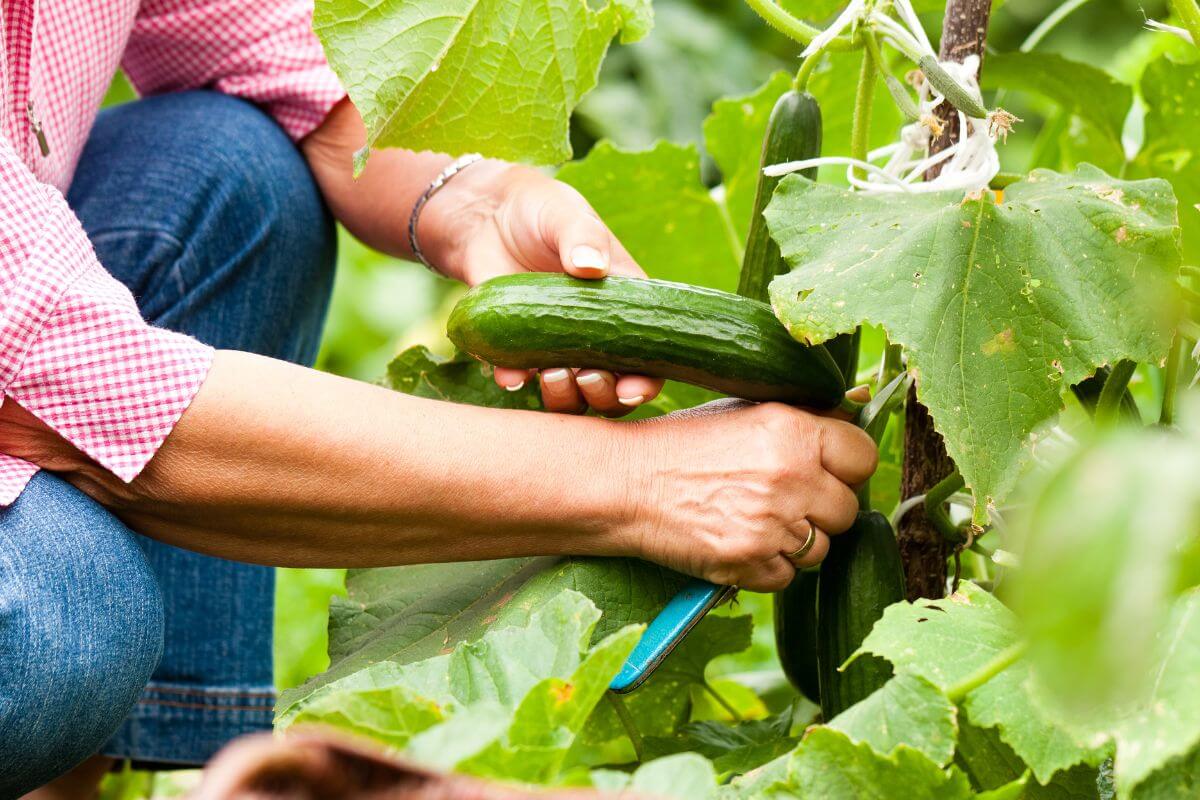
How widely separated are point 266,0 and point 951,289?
97 centimetres

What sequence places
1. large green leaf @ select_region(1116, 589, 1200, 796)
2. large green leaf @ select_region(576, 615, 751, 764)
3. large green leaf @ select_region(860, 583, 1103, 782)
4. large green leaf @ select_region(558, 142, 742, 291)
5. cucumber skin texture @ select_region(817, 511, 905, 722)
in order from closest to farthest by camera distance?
large green leaf @ select_region(1116, 589, 1200, 796)
large green leaf @ select_region(860, 583, 1103, 782)
cucumber skin texture @ select_region(817, 511, 905, 722)
large green leaf @ select_region(576, 615, 751, 764)
large green leaf @ select_region(558, 142, 742, 291)

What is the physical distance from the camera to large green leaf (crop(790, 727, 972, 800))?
0.70m

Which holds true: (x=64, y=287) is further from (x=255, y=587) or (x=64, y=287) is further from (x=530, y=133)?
(x=255, y=587)

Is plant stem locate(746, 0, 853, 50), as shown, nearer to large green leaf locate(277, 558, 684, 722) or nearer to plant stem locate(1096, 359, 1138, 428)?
plant stem locate(1096, 359, 1138, 428)

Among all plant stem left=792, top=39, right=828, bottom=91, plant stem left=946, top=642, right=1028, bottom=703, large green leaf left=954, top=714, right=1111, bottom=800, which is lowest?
large green leaf left=954, top=714, right=1111, bottom=800

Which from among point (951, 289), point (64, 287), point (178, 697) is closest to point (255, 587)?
point (178, 697)

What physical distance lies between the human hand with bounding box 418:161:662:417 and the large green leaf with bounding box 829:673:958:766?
0.42 m

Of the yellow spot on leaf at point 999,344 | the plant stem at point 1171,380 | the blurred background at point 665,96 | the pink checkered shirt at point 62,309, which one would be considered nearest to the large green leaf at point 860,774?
the yellow spot on leaf at point 999,344

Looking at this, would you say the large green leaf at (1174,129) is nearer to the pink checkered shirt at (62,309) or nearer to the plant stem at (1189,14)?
the plant stem at (1189,14)

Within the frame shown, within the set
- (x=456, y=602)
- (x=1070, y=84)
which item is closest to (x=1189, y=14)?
(x=1070, y=84)

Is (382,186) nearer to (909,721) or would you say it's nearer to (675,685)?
(675,685)

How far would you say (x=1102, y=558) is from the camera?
12.6 inches

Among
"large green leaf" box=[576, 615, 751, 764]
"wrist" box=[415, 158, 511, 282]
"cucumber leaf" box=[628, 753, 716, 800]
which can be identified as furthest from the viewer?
"wrist" box=[415, 158, 511, 282]

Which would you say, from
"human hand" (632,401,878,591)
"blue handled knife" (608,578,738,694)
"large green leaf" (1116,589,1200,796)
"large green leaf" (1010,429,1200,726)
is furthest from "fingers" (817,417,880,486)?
"large green leaf" (1010,429,1200,726)
